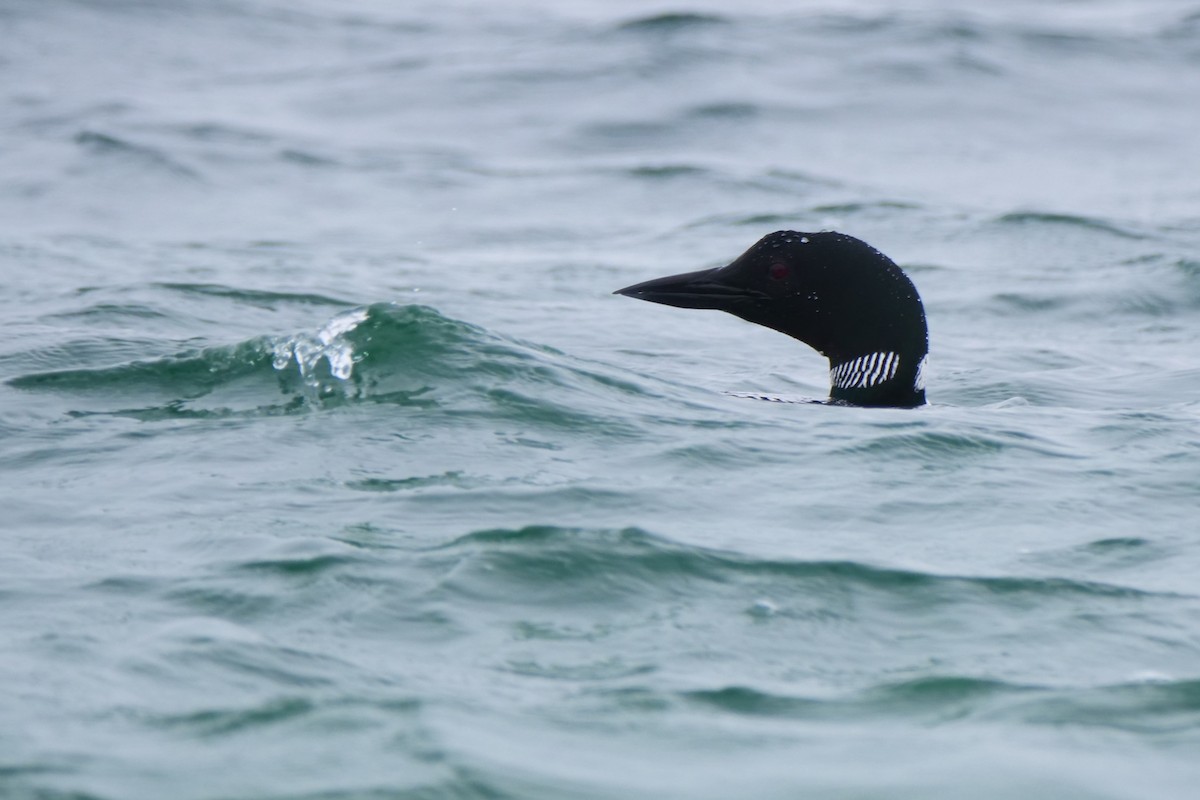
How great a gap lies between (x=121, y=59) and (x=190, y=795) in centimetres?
1447

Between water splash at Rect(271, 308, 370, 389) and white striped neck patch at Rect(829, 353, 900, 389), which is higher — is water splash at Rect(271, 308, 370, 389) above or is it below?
above

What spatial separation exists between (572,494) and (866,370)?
1823 mm

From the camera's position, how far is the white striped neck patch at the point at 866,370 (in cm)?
609

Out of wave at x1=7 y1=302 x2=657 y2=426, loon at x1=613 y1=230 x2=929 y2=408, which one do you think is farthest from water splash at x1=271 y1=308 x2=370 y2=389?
loon at x1=613 y1=230 x2=929 y2=408

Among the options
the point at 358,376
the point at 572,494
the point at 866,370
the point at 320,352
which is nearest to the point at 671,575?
the point at 572,494

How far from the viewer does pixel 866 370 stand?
614cm

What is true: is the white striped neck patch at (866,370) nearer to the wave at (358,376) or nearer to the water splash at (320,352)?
the wave at (358,376)

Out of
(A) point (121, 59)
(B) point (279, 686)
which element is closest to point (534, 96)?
(A) point (121, 59)

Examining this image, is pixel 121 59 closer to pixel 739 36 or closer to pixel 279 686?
pixel 739 36

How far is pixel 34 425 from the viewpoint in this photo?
541cm

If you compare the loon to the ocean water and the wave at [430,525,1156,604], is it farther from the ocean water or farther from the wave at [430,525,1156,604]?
the wave at [430,525,1156,604]

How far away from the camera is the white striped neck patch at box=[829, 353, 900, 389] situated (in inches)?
240

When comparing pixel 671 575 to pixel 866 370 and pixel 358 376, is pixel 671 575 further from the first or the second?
pixel 866 370

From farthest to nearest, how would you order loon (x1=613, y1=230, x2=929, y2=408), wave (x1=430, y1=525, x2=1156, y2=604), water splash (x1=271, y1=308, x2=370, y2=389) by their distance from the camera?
Answer: loon (x1=613, y1=230, x2=929, y2=408) < water splash (x1=271, y1=308, x2=370, y2=389) < wave (x1=430, y1=525, x2=1156, y2=604)
